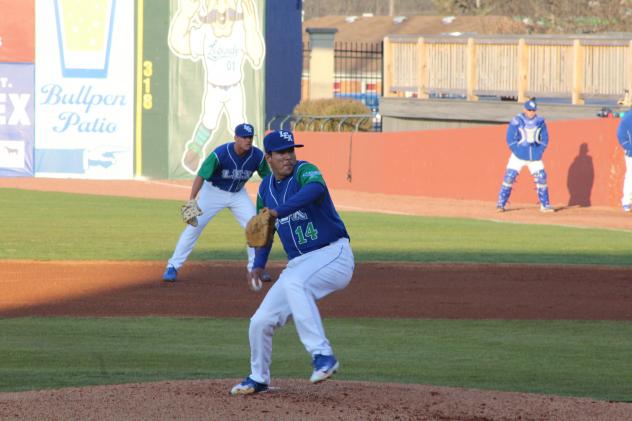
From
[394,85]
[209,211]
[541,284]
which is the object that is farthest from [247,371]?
[394,85]

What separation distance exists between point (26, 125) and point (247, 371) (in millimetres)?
25241

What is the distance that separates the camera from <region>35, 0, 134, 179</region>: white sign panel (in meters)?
33.7

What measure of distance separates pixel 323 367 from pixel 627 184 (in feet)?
57.6

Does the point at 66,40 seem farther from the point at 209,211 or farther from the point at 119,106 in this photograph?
the point at 209,211

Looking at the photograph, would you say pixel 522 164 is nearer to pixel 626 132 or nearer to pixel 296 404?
pixel 626 132

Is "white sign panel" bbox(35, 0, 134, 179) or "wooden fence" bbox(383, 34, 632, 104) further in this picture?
"white sign panel" bbox(35, 0, 134, 179)

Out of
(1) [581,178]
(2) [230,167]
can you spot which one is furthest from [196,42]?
(2) [230,167]

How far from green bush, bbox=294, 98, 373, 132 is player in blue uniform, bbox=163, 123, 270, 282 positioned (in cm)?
1969

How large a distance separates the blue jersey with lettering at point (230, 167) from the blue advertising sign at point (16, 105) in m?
20.3

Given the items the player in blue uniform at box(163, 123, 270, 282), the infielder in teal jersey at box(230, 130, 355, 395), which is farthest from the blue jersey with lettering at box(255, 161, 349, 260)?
the player in blue uniform at box(163, 123, 270, 282)

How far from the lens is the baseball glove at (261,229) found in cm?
791

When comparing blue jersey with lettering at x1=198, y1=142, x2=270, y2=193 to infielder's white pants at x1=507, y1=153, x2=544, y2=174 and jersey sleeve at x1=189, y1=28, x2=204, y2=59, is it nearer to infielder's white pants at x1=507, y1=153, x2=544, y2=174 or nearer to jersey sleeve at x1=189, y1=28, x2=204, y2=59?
infielder's white pants at x1=507, y1=153, x2=544, y2=174

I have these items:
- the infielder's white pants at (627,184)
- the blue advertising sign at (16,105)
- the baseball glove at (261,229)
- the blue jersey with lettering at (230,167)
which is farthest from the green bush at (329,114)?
the baseball glove at (261,229)

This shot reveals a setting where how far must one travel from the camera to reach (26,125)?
33812 mm
